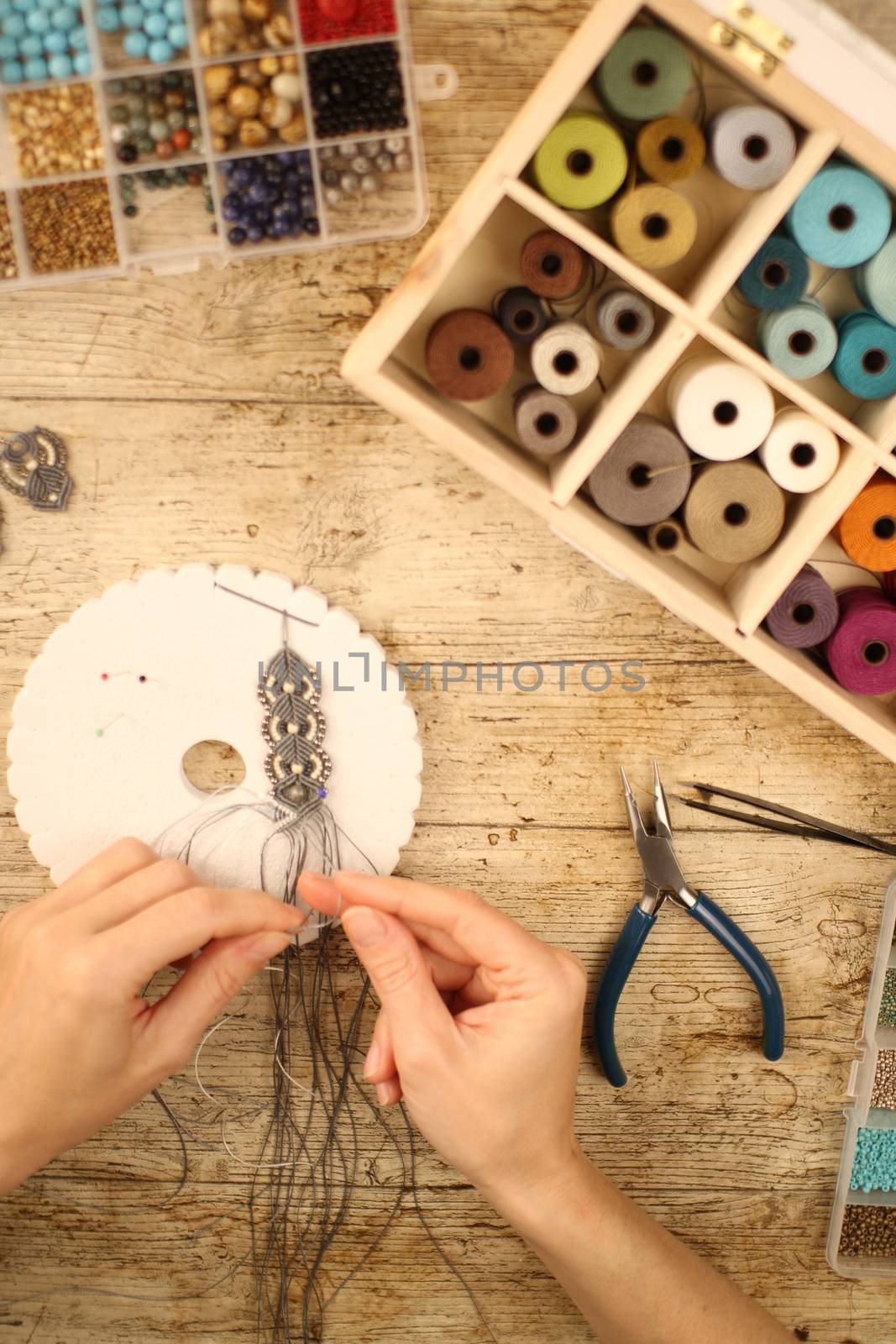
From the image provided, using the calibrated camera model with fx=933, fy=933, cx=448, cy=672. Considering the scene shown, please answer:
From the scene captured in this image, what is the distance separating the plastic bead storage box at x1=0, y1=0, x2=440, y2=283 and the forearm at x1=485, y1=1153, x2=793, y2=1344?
1248 millimetres

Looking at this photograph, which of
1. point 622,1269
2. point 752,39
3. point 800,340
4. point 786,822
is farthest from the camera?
point 786,822

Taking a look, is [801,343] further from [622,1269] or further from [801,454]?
[622,1269]

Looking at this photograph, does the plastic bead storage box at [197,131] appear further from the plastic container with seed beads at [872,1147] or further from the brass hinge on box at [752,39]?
the plastic container with seed beads at [872,1147]

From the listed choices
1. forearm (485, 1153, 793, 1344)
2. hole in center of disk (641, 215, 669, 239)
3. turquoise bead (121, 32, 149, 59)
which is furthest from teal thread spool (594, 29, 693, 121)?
forearm (485, 1153, 793, 1344)

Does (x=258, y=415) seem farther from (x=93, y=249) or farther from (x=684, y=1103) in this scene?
(x=684, y=1103)

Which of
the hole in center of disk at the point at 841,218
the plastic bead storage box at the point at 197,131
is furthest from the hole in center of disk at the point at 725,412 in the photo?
the plastic bead storage box at the point at 197,131

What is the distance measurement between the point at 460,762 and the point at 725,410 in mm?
572

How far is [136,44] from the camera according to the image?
115 cm

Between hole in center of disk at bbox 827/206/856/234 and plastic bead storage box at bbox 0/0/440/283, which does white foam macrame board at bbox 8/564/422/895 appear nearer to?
plastic bead storage box at bbox 0/0/440/283

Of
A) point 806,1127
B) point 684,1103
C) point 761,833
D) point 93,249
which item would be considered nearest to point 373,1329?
point 684,1103

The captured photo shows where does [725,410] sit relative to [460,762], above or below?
above

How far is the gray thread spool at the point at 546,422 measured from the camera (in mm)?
1100

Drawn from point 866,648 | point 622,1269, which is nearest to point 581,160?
point 866,648

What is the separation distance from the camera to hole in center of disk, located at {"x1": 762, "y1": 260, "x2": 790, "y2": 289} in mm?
1066
